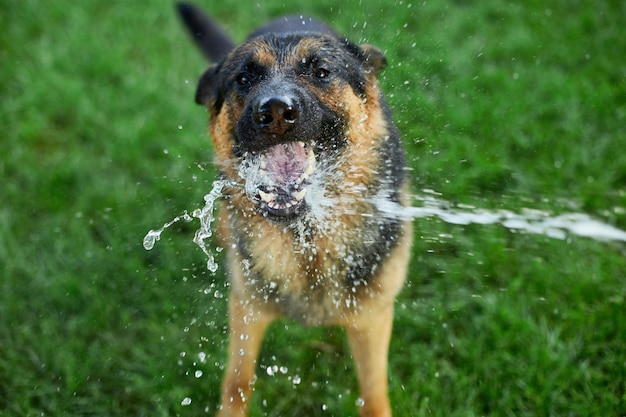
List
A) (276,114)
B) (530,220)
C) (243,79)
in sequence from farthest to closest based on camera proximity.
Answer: (530,220), (243,79), (276,114)

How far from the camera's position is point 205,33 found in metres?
4.17

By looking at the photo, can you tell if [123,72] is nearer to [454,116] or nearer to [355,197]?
[454,116]

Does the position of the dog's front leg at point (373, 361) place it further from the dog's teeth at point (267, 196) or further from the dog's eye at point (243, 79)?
the dog's eye at point (243, 79)

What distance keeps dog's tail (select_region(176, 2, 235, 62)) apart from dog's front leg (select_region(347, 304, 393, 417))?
219 cm

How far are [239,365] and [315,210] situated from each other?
2.76 feet

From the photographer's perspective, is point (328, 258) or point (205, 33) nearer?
point (328, 258)

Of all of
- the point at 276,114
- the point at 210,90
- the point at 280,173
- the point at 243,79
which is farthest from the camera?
the point at 210,90

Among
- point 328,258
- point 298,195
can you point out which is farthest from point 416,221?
point 298,195

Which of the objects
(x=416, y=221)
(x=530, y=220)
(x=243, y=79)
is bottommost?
(x=530, y=220)

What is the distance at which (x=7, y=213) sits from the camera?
403 cm

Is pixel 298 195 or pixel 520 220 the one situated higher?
pixel 298 195

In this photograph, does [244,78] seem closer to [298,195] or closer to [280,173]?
[280,173]

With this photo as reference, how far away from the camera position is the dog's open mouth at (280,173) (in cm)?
262

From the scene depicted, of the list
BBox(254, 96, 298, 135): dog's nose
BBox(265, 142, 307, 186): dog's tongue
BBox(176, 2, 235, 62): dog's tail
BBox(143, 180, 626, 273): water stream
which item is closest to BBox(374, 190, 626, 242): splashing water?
BBox(143, 180, 626, 273): water stream
